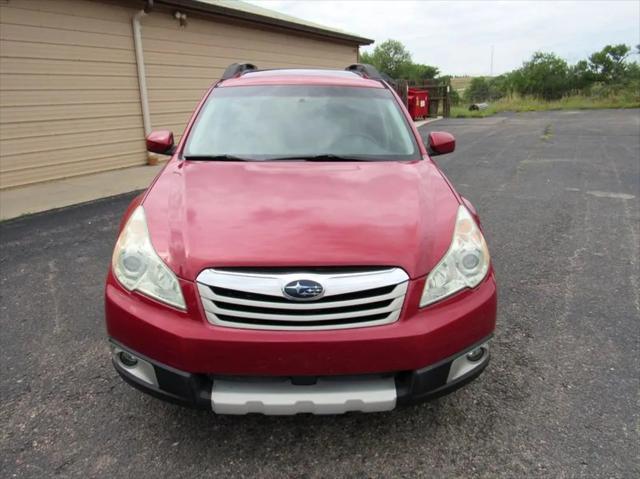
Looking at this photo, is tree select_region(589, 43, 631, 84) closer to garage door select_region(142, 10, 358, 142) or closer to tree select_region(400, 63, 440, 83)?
tree select_region(400, 63, 440, 83)

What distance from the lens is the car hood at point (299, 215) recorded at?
2012 mm

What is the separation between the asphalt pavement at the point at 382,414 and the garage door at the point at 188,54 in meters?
6.47

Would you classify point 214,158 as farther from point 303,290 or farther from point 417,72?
point 417,72

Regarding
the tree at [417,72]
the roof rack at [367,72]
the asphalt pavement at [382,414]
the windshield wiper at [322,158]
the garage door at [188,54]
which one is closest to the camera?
the asphalt pavement at [382,414]

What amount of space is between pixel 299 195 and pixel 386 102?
4.86ft

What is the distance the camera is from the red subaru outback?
1.92 metres

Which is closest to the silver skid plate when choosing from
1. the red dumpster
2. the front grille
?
the front grille

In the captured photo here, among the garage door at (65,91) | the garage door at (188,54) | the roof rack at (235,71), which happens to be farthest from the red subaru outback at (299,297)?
the garage door at (188,54)

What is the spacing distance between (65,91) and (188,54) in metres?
3.28

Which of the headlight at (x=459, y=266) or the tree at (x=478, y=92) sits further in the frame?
the tree at (x=478, y=92)

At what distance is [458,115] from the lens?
25.1 metres

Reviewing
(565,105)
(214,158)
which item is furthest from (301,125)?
(565,105)

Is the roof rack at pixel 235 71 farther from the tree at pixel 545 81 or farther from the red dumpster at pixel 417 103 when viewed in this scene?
the tree at pixel 545 81

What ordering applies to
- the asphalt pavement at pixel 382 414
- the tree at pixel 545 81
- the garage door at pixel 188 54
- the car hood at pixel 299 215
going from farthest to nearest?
the tree at pixel 545 81, the garage door at pixel 188 54, the asphalt pavement at pixel 382 414, the car hood at pixel 299 215
